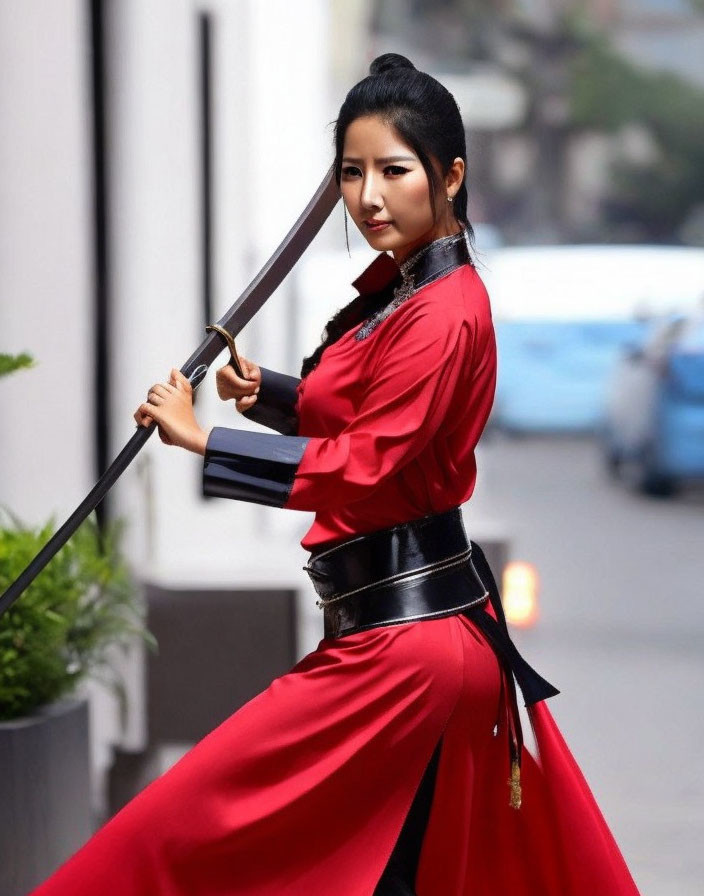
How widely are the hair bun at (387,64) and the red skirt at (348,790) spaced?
832mm

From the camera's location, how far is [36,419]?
5074 millimetres

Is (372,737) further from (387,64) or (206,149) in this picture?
(206,149)

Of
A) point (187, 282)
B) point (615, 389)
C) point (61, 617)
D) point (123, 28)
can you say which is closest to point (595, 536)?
point (615, 389)

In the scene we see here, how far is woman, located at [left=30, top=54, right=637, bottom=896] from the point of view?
2.81m

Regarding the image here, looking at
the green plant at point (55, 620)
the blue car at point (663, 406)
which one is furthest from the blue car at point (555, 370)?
the green plant at point (55, 620)

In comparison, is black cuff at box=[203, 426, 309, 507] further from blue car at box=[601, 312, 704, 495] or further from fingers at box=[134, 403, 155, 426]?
blue car at box=[601, 312, 704, 495]

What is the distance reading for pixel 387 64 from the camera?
115 inches

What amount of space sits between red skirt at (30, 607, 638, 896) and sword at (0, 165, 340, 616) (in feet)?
1.26

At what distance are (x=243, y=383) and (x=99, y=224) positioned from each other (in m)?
2.50

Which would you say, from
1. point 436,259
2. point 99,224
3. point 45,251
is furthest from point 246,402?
point 99,224

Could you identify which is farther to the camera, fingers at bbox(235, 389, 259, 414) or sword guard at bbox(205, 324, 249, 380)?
fingers at bbox(235, 389, 259, 414)

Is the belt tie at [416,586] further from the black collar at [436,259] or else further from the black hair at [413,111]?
the black hair at [413,111]

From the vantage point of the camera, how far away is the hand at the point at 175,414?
2.83 meters

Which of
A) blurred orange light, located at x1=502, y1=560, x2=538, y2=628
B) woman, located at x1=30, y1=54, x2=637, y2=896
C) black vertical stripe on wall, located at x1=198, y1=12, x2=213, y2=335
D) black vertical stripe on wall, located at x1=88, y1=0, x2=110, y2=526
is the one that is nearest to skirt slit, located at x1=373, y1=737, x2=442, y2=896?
woman, located at x1=30, y1=54, x2=637, y2=896
